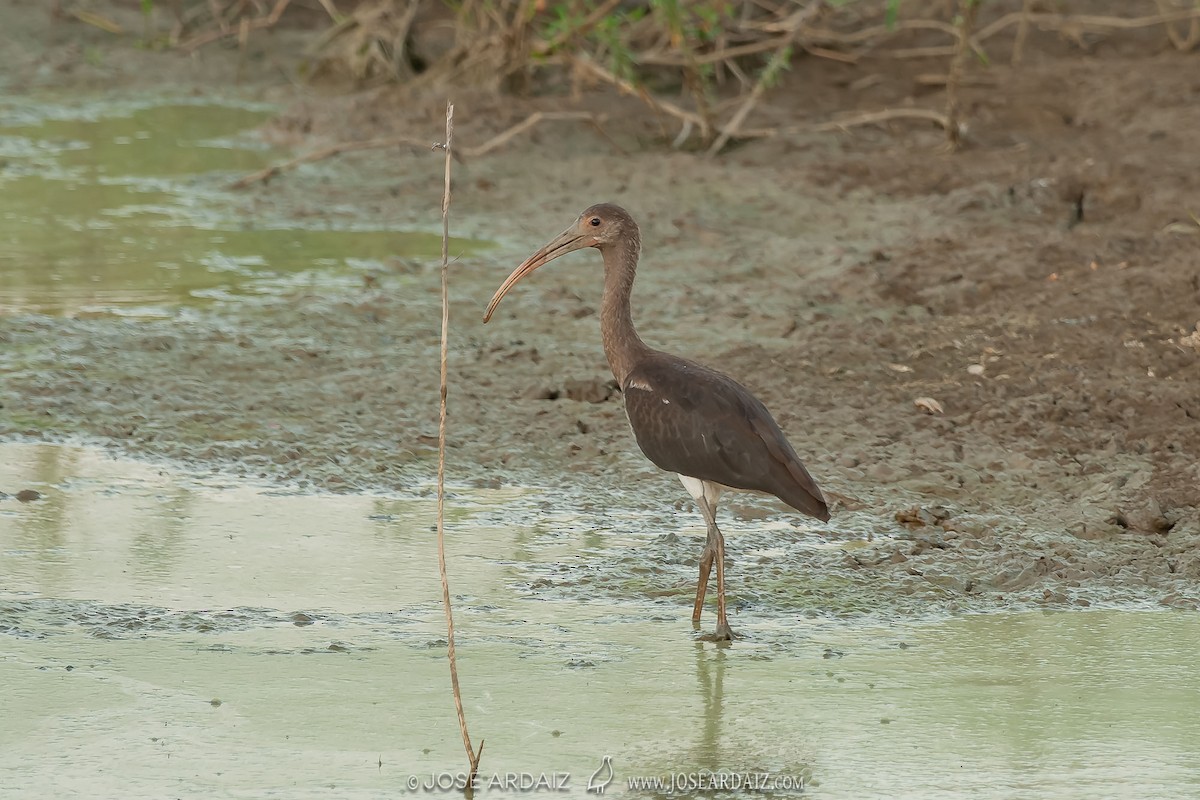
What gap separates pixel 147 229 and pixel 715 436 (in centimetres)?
605

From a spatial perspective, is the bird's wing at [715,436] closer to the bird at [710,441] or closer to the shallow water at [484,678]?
the bird at [710,441]

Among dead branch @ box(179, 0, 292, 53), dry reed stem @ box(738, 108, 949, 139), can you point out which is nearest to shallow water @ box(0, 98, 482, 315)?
dead branch @ box(179, 0, 292, 53)

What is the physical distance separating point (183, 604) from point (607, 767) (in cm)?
166

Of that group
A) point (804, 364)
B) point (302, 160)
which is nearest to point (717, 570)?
point (804, 364)

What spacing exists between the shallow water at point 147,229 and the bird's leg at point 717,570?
13.6ft

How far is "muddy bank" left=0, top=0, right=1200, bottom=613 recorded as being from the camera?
19.3 ft

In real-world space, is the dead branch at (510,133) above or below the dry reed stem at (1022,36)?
below

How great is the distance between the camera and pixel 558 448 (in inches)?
267

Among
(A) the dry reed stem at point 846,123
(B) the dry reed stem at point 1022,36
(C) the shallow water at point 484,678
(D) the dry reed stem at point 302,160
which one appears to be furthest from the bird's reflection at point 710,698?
(B) the dry reed stem at point 1022,36

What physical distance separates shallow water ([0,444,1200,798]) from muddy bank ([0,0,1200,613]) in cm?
37

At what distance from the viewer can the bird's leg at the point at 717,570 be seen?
5.00m

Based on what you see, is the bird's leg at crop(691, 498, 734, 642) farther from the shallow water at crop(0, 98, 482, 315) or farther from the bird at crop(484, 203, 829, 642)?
the shallow water at crop(0, 98, 482, 315)

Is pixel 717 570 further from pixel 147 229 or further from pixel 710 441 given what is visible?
pixel 147 229

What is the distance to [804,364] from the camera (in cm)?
763
